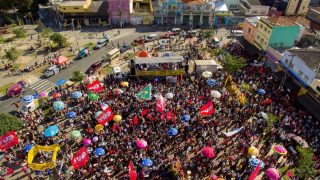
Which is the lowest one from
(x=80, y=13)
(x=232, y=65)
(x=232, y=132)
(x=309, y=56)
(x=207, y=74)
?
(x=232, y=132)

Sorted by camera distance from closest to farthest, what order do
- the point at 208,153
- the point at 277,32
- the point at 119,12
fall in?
the point at 208,153, the point at 277,32, the point at 119,12

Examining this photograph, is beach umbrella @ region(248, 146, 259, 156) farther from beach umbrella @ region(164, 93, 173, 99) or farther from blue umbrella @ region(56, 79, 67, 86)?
blue umbrella @ region(56, 79, 67, 86)

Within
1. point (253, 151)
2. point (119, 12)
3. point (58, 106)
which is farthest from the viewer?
point (119, 12)

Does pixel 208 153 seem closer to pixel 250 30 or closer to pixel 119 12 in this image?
pixel 250 30

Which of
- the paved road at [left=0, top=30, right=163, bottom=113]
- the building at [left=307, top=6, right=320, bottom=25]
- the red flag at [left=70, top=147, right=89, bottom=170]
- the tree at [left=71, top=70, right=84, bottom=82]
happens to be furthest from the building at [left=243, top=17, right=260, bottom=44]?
the red flag at [left=70, top=147, right=89, bottom=170]

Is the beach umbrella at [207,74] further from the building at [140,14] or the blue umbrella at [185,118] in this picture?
the building at [140,14]

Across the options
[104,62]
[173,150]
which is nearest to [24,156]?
[173,150]

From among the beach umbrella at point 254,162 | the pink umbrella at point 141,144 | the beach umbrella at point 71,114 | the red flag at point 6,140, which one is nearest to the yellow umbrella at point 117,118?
the pink umbrella at point 141,144

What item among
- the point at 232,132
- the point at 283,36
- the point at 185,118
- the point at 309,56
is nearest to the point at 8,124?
the point at 185,118
